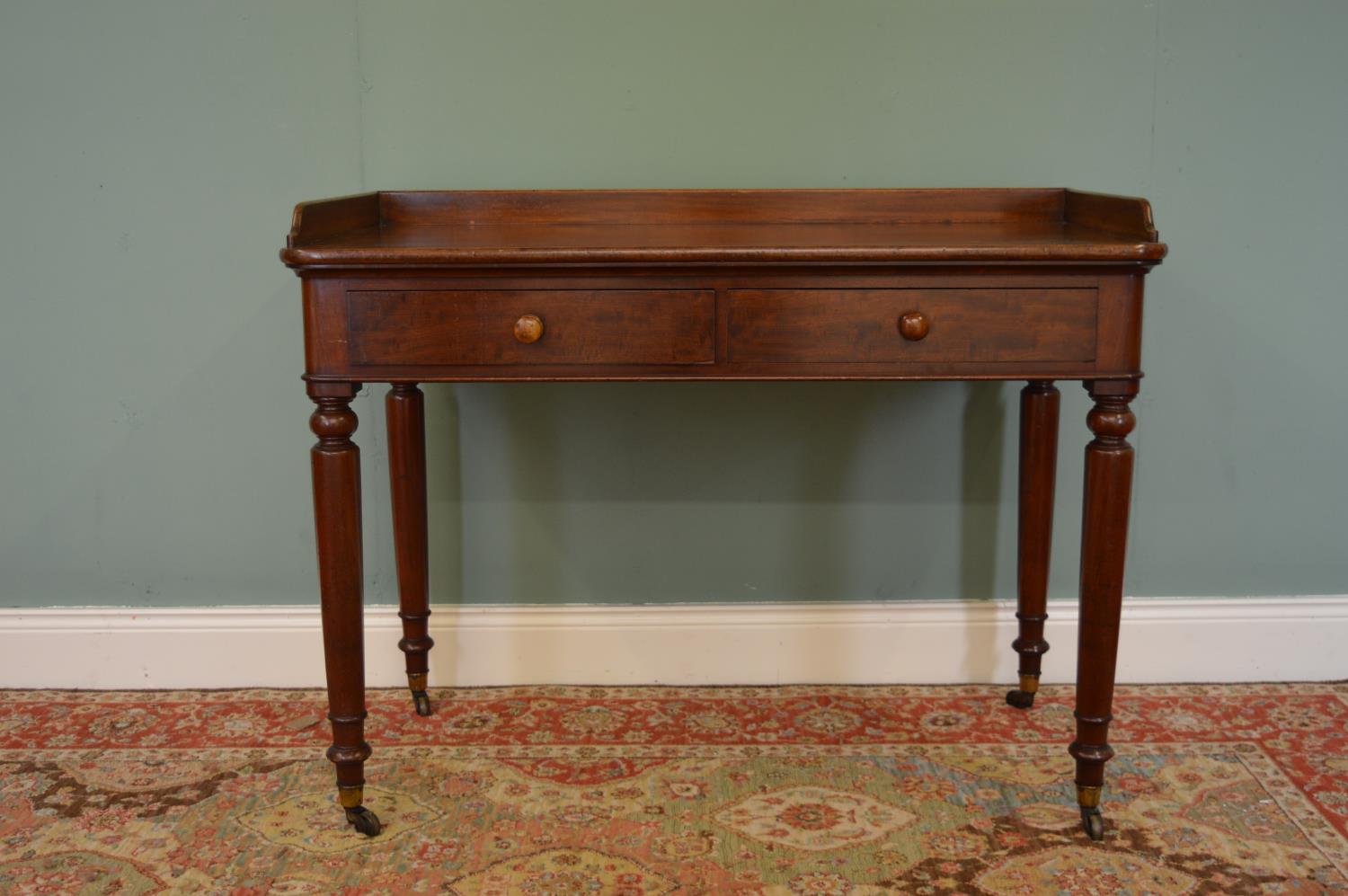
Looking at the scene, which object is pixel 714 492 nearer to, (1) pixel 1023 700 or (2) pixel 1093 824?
(1) pixel 1023 700

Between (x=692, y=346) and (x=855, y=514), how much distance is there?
87 cm

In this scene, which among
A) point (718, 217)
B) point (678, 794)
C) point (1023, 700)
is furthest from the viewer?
point (1023, 700)

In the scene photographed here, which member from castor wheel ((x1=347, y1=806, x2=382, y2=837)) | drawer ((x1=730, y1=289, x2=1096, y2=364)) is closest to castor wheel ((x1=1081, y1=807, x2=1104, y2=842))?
drawer ((x1=730, y1=289, x2=1096, y2=364))

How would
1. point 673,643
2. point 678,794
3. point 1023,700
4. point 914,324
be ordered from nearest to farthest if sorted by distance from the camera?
point 914,324 < point 678,794 < point 1023,700 < point 673,643

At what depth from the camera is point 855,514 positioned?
270 cm

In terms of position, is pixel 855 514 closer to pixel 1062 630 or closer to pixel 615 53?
pixel 1062 630

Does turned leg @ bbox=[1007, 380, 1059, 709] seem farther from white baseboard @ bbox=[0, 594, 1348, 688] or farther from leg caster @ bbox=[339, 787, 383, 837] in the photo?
leg caster @ bbox=[339, 787, 383, 837]

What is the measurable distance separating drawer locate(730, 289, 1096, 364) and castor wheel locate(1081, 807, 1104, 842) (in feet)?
2.54

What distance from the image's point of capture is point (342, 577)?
205 cm

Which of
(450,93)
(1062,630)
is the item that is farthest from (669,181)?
(1062,630)

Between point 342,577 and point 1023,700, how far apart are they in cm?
143

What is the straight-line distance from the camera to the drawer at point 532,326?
1.95 metres

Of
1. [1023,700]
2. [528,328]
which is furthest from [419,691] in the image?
[1023,700]

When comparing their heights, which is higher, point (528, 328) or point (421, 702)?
point (528, 328)
